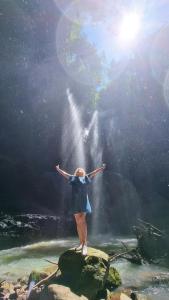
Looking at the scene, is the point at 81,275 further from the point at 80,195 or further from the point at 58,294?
the point at 80,195

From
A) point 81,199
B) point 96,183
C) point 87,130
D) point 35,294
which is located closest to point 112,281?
point 35,294

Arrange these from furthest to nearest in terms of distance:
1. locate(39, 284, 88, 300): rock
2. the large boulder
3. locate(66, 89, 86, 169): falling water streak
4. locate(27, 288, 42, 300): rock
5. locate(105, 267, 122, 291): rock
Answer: locate(66, 89, 86, 169): falling water streak → locate(105, 267, 122, 291): rock → the large boulder → locate(27, 288, 42, 300): rock → locate(39, 284, 88, 300): rock

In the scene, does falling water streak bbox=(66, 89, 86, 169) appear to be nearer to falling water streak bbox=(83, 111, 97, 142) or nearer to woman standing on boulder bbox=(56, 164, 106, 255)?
falling water streak bbox=(83, 111, 97, 142)

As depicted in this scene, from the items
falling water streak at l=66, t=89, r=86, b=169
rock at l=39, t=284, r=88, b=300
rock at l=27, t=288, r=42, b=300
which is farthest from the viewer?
falling water streak at l=66, t=89, r=86, b=169

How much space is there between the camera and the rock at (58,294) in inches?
283

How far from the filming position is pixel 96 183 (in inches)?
1219

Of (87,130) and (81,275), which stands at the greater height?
(87,130)

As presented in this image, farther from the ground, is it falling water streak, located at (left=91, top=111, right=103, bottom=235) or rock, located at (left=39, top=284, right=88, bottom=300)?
falling water streak, located at (left=91, top=111, right=103, bottom=235)

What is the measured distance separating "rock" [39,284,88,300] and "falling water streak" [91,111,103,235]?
Answer: 58.7ft

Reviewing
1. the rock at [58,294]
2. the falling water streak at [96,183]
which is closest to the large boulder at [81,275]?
the rock at [58,294]

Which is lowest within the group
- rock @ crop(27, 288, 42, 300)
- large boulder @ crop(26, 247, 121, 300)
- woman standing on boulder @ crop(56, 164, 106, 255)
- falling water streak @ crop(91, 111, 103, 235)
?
rock @ crop(27, 288, 42, 300)

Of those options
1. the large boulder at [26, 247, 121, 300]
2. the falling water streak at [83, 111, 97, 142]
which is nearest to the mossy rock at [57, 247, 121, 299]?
the large boulder at [26, 247, 121, 300]

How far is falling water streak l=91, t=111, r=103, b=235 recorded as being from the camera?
26716mm

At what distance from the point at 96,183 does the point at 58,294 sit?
77.9 ft
